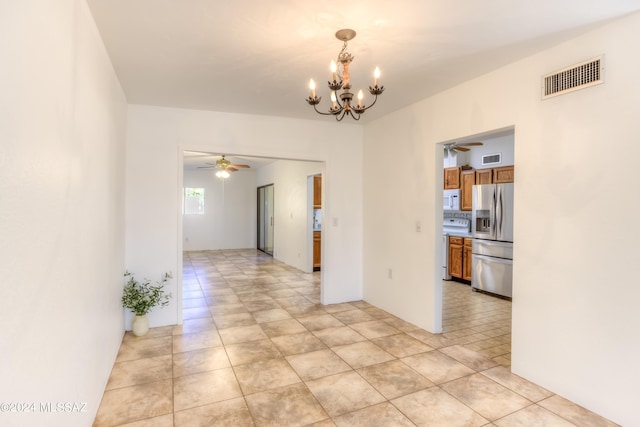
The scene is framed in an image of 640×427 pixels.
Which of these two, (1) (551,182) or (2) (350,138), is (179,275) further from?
(1) (551,182)

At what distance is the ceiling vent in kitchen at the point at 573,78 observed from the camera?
7.59ft

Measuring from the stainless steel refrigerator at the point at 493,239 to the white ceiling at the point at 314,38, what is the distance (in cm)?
261

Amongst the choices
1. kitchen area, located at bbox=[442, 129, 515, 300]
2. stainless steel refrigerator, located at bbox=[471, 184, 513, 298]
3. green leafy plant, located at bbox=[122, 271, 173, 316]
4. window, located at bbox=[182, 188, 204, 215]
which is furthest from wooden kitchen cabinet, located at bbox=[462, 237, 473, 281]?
window, located at bbox=[182, 188, 204, 215]

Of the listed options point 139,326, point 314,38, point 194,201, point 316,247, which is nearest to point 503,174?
point 316,247

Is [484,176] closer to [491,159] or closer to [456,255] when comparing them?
[491,159]

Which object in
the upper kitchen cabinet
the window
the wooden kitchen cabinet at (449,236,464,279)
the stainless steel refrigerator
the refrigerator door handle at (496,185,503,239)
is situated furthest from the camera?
the window

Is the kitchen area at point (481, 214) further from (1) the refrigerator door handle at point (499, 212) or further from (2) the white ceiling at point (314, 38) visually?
(2) the white ceiling at point (314, 38)

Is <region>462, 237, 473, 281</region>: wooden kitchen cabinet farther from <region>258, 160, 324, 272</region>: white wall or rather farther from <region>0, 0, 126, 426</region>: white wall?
<region>0, 0, 126, 426</region>: white wall

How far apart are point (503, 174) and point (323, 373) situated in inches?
179

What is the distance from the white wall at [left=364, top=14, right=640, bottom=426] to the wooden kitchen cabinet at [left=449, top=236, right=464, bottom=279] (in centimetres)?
325

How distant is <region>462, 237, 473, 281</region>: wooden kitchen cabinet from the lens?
5.99 meters

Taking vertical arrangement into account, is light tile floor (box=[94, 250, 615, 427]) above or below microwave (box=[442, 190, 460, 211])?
below

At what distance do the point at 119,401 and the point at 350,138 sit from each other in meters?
3.94

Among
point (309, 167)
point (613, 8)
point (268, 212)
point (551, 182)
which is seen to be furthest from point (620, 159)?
point (268, 212)
